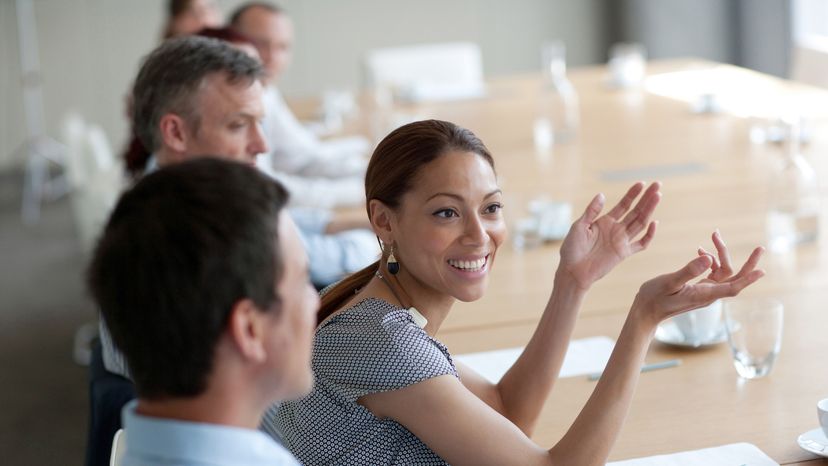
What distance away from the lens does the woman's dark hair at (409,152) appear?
177 centimetres

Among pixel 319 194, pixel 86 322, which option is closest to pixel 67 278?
pixel 86 322

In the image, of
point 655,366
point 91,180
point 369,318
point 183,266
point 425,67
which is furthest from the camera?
point 425,67

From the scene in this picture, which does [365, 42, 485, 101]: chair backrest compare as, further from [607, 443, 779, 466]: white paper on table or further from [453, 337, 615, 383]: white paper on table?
[607, 443, 779, 466]: white paper on table

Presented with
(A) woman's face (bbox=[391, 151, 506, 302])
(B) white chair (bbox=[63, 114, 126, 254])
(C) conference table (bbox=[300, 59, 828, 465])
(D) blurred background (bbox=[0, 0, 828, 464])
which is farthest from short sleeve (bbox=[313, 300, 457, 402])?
(D) blurred background (bbox=[0, 0, 828, 464])

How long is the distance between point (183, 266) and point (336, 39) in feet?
26.1

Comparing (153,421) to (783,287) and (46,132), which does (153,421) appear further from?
(46,132)

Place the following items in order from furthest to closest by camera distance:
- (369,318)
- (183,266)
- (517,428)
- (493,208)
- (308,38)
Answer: (308,38)
(493,208)
(369,318)
(517,428)
(183,266)

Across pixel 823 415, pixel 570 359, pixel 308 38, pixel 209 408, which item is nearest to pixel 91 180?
pixel 570 359

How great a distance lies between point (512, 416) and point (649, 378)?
300 mm

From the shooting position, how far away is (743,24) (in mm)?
7898

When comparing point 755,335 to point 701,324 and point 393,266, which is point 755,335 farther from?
point 393,266

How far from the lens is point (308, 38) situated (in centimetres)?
881

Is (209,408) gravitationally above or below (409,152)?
below

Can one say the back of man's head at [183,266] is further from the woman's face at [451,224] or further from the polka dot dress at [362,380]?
the woman's face at [451,224]
